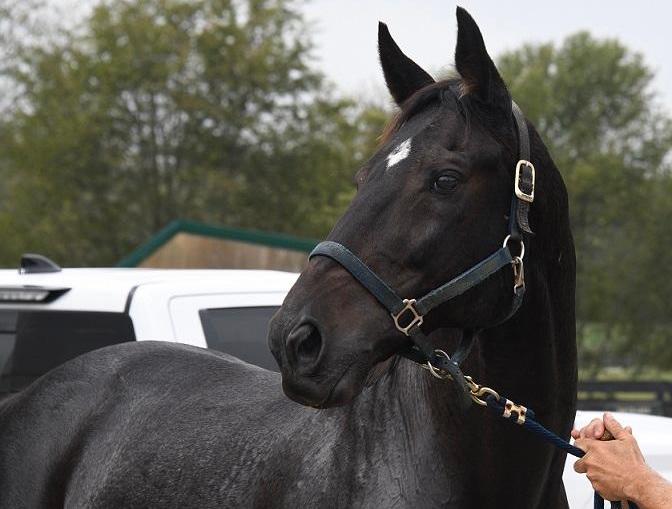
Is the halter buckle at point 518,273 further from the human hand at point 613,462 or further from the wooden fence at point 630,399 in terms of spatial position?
the wooden fence at point 630,399

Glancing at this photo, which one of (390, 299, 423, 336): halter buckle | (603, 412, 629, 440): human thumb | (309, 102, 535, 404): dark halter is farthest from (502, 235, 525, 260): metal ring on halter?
(603, 412, 629, 440): human thumb

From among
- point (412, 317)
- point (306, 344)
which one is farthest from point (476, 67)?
point (306, 344)

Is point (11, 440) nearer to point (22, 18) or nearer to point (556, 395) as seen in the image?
point (556, 395)

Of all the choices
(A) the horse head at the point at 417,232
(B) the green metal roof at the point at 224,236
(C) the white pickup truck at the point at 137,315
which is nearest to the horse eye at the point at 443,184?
(A) the horse head at the point at 417,232

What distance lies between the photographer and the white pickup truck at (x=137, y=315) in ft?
15.8

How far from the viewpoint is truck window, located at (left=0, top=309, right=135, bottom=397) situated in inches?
204

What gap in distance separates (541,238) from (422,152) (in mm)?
409

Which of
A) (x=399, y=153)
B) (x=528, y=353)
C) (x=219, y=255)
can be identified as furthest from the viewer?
(x=219, y=255)

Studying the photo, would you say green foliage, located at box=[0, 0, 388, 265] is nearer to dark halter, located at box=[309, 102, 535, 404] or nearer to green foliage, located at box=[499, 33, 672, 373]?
green foliage, located at box=[499, 33, 672, 373]

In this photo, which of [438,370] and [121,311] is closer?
[438,370]

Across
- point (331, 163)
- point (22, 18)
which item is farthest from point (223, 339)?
point (22, 18)

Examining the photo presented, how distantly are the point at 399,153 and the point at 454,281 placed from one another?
0.35 m

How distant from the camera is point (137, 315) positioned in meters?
4.81

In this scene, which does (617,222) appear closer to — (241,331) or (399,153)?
(241,331)
